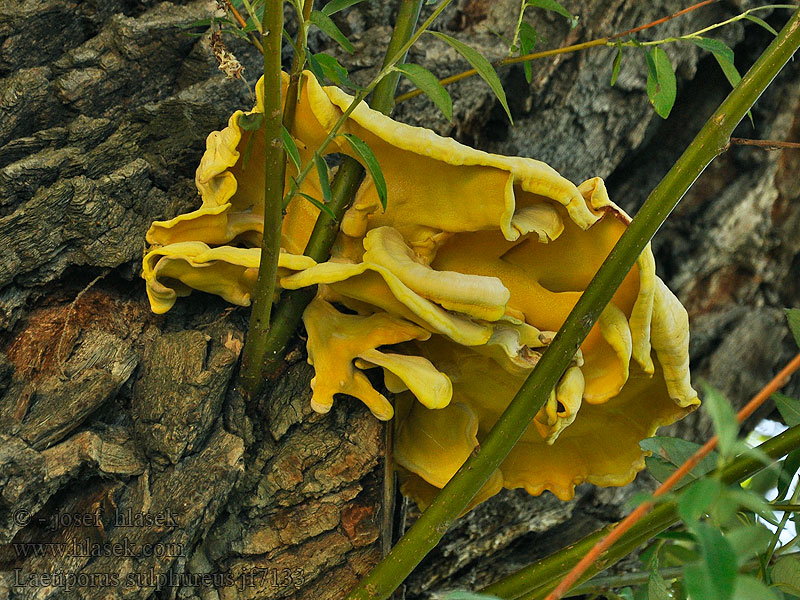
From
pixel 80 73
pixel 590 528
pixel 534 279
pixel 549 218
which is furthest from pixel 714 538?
pixel 590 528

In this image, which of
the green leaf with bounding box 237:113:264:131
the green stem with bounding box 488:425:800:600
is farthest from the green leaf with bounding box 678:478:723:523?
the green leaf with bounding box 237:113:264:131

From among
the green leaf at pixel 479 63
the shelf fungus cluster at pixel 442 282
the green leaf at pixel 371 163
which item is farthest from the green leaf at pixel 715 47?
the green leaf at pixel 371 163

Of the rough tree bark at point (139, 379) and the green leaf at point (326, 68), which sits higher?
the green leaf at point (326, 68)

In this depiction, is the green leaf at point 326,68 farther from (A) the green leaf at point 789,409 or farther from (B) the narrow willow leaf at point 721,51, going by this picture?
(A) the green leaf at point 789,409

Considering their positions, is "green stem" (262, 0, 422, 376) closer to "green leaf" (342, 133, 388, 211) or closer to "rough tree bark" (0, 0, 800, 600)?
"rough tree bark" (0, 0, 800, 600)

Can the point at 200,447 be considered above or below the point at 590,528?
above

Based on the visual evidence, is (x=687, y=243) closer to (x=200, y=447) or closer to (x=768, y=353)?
(x=768, y=353)
